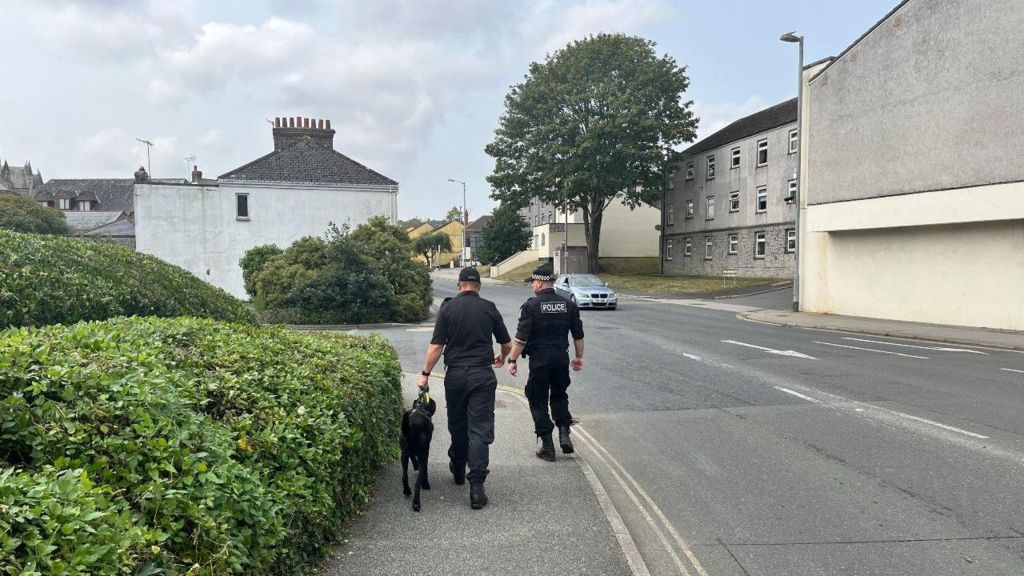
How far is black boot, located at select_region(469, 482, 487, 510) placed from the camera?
5.27 m

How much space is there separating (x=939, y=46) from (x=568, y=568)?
23.2 meters

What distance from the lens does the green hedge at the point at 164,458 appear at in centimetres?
234

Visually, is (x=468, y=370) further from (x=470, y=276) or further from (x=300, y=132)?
(x=300, y=132)

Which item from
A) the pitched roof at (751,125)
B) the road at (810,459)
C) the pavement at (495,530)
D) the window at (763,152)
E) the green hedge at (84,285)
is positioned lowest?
the road at (810,459)

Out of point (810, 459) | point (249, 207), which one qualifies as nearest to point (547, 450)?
point (810, 459)

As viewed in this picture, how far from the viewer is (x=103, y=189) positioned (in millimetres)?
95688

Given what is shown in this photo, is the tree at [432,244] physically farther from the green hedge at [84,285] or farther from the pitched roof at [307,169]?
the green hedge at [84,285]

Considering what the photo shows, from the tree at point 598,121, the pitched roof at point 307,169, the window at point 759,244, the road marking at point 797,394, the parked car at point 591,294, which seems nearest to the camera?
the road marking at point 797,394

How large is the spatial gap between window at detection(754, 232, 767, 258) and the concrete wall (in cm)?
2384

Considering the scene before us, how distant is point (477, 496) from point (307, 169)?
33.1 meters

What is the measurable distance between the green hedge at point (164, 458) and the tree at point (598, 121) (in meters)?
41.8

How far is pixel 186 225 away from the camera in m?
34.2

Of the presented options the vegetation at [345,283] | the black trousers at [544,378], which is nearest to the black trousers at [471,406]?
the black trousers at [544,378]

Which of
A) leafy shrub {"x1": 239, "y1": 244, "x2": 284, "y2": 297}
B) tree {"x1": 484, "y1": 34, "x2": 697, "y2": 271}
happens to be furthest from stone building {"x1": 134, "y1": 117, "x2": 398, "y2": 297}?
tree {"x1": 484, "y1": 34, "x2": 697, "y2": 271}
